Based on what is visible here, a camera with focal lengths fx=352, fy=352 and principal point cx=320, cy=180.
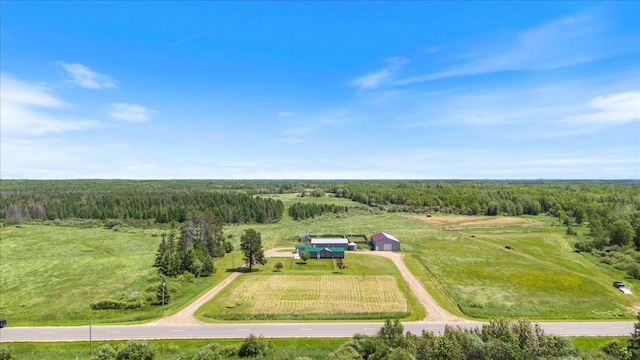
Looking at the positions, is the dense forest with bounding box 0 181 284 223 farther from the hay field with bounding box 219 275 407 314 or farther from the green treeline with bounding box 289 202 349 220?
the hay field with bounding box 219 275 407 314

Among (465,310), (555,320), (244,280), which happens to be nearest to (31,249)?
(244,280)

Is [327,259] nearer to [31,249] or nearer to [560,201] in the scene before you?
[31,249]

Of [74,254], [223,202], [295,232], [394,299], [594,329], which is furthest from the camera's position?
[223,202]

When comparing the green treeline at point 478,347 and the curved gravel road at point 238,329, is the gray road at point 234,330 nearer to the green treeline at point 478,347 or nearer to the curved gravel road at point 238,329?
the curved gravel road at point 238,329

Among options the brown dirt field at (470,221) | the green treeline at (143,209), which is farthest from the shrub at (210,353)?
the brown dirt field at (470,221)

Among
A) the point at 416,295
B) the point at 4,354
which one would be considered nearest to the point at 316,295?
the point at 416,295

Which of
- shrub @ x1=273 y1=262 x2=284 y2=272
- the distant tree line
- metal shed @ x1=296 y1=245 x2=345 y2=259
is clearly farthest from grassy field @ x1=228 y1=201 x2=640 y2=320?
shrub @ x1=273 y1=262 x2=284 y2=272
